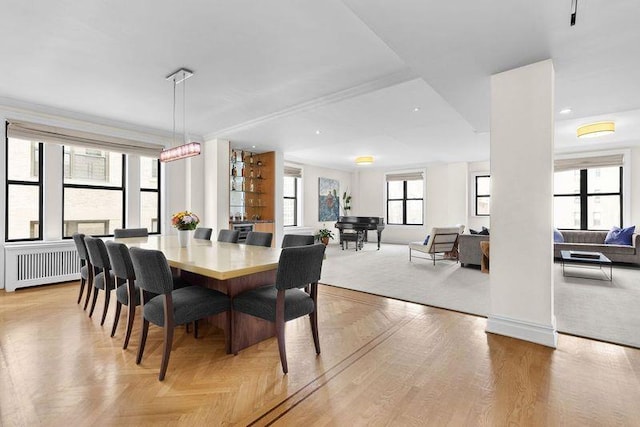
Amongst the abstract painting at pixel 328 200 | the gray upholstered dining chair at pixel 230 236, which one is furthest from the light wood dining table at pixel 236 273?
the abstract painting at pixel 328 200

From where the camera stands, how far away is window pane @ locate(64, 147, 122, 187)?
5.04 metres

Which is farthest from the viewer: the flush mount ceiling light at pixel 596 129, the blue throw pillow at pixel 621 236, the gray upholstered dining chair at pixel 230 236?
the blue throw pillow at pixel 621 236

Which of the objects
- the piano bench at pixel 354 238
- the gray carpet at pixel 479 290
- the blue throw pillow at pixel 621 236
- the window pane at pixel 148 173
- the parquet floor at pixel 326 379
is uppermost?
the window pane at pixel 148 173

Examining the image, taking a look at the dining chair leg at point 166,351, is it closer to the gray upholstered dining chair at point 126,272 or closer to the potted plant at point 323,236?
the gray upholstered dining chair at point 126,272

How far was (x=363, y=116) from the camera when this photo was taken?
187 inches

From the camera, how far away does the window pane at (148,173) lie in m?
5.83

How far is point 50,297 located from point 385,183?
9.23m

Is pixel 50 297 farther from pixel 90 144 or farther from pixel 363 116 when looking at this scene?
pixel 363 116

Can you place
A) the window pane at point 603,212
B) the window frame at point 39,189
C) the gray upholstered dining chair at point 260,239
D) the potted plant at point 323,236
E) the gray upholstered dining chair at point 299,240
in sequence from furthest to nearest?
the potted plant at point 323,236
the window pane at point 603,212
the window frame at point 39,189
the gray upholstered dining chair at point 260,239
the gray upholstered dining chair at point 299,240

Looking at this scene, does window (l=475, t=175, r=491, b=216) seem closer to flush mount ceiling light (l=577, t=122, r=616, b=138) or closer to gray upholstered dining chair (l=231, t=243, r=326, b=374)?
flush mount ceiling light (l=577, t=122, r=616, b=138)

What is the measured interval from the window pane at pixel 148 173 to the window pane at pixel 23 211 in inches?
59.5

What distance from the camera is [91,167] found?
525cm

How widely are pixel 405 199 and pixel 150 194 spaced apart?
7758 mm

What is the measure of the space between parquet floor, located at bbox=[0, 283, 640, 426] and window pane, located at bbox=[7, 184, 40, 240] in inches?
83.2
